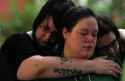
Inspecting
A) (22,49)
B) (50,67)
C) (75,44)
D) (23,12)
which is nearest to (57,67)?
(50,67)

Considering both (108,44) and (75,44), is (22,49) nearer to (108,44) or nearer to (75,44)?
(75,44)

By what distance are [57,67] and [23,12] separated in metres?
1.83

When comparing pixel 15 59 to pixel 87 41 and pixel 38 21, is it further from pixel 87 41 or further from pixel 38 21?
pixel 87 41

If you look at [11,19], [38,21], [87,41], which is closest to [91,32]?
[87,41]

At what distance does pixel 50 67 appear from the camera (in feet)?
7.06

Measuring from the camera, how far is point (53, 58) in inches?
85.9

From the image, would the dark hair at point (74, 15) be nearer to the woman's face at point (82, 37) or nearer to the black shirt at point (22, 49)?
the woman's face at point (82, 37)

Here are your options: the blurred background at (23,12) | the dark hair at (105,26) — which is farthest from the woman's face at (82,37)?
the blurred background at (23,12)

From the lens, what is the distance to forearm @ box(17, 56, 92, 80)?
2.15 m

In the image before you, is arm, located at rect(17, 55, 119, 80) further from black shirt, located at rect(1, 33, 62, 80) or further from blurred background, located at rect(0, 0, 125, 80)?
blurred background, located at rect(0, 0, 125, 80)

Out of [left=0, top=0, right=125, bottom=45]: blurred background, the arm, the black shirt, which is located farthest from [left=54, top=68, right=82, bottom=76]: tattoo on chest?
[left=0, top=0, right=125, bottom=45]: blurred background

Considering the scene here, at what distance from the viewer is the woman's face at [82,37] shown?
2125 mm

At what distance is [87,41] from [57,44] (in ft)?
0.78

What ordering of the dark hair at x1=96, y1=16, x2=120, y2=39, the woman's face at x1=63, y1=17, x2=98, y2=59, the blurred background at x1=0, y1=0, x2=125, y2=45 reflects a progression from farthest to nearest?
1. the blurred background at x1=0, y1=0, x2=125, y2=45
2. the dark hair at x1=96, y1=16, x2=120, y2=39
3. the woman's face at x1=63, y1=17, x2=98, y2=59
